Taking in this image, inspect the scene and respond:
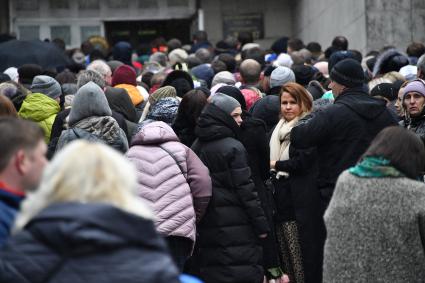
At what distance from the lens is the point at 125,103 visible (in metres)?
10.3

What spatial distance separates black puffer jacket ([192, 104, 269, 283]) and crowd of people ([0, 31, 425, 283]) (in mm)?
11

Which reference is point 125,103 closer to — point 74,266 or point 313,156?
point 313,156

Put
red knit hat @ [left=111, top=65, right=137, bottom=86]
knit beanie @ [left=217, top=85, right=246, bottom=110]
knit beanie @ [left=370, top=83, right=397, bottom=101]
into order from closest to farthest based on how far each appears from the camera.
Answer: knit beanie @ [left=217, top=85, right=246, bottom=110]
knit beanie @ [left=370, top=83, right=397, bottom=101]
red knit hat @ [left=111, top=65, right=137, bottom=86]

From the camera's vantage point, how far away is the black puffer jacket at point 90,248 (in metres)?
3.85

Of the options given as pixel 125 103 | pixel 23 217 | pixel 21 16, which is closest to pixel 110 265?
pixel 23 217

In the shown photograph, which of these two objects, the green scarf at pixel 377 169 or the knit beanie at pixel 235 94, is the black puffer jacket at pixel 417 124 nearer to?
the knit beanie at pixel 235 94

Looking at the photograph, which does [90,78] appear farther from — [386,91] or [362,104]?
[362,104]

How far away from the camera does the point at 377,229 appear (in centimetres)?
642

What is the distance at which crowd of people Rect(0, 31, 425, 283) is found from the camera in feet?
12.8

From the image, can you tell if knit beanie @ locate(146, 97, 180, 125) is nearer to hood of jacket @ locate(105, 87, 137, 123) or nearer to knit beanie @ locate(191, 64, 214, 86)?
hood of jacket @ locate(105, 87, 137, 123)

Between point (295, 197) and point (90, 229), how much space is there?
5.50m

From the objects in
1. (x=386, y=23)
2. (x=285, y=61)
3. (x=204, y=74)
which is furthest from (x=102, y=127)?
(x=386, y=23)

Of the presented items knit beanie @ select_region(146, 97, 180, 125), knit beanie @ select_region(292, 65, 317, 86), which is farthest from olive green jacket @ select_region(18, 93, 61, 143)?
knit beanie @ select_region(292, 65, 317, 86)

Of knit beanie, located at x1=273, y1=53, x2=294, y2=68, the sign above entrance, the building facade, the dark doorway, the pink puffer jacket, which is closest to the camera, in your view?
the pink puffer jacket
